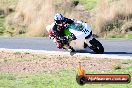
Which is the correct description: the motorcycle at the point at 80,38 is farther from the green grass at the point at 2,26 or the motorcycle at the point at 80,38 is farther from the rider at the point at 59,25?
the green grass at the point at 2,26

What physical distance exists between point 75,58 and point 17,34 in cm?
1404

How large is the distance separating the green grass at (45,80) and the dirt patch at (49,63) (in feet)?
3.06

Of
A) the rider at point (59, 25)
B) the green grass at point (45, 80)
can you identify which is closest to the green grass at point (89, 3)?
the rider at point (59, 25)

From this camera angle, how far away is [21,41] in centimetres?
2805

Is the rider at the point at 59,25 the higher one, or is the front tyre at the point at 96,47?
the rider at the point at 59,25

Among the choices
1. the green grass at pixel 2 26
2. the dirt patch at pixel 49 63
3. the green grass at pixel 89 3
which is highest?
the dirt patch at pixel 49 63

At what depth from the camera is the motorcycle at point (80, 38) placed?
21109mm

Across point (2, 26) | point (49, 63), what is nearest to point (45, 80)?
point (49, 63)

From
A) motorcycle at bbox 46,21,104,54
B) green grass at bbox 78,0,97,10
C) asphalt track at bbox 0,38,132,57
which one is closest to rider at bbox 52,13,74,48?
motorcycle at bbox 46,21,104,54

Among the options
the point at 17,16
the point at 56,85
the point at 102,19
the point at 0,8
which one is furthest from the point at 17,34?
the point at 56,85

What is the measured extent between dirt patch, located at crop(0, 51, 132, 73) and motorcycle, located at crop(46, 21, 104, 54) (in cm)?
94

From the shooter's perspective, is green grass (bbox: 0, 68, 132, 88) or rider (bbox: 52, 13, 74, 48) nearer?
green grass (bbox: 0, 68, 132, 88)

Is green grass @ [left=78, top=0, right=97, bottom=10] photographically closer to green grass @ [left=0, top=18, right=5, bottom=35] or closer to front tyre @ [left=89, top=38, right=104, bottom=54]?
green grass @ [left=0, top=18, right=5, bottom=35]

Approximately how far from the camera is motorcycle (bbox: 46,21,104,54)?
21109 millimetres
